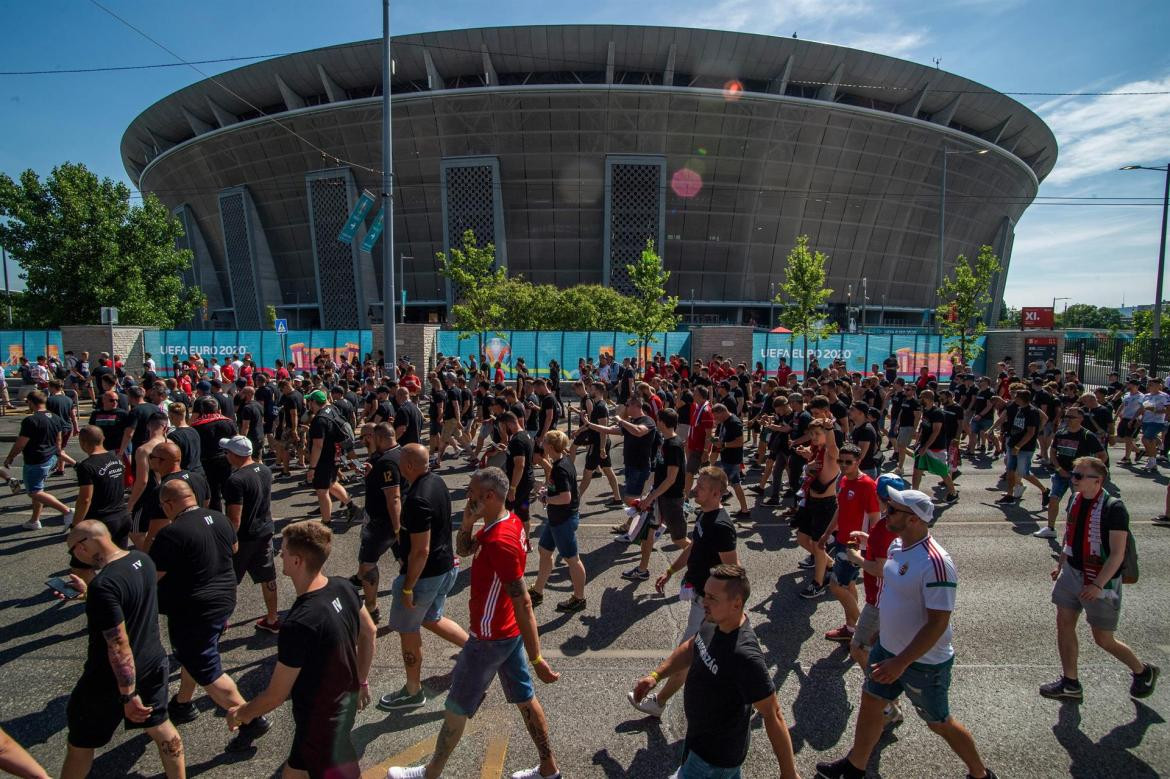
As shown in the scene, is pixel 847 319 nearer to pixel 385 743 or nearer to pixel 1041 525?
pixel 1041 525

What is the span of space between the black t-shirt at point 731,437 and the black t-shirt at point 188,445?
6891mm

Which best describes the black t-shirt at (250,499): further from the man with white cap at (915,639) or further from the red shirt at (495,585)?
the man with white cap at (915,639)

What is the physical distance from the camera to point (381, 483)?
5.73 metres

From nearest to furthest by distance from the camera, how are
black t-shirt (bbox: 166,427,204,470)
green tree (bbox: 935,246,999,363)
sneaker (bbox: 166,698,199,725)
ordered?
sneaker (bbox: 166,698,199,725)
black t-shirt (bbox: 166,427,204,470)
green tree (bbox: 935,246,999,363)

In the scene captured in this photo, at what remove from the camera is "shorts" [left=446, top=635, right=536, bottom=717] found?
362cm

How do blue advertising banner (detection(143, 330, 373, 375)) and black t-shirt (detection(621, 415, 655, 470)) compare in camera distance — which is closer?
black t-shirt (detection(621, 415, 655, 470))

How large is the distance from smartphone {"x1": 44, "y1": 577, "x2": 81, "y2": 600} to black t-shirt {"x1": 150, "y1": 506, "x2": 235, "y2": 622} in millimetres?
3489

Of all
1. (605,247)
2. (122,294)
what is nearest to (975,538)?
(122,294)

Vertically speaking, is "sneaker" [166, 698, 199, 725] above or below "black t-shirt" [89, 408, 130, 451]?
below

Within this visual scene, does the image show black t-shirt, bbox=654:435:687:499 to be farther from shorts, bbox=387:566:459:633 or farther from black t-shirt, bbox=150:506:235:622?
black t-shirt, bbox=150:506:235:622

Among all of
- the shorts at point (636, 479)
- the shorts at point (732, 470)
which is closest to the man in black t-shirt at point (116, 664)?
the shorts at point (636, 479)

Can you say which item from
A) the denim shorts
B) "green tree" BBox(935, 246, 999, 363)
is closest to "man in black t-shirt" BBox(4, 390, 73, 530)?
the denim shorts

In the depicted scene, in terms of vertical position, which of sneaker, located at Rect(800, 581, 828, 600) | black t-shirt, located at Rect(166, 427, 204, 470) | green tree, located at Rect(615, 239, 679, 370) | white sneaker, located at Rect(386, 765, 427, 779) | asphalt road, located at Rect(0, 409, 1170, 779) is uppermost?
green tree, located at Rect(615, 239, 679, 370)

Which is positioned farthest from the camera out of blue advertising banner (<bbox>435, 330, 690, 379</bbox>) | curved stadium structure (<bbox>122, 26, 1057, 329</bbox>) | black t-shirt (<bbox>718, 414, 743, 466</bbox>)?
curved stadium structure (<bbox>122, 26, 1057, 329</bbox>)
